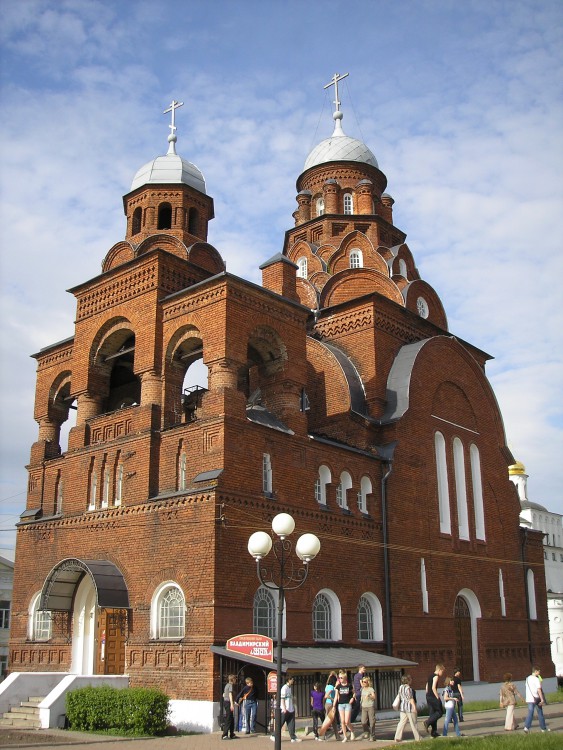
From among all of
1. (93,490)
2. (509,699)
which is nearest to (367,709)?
(509,699)

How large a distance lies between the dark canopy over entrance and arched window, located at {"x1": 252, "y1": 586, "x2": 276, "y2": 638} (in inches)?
109

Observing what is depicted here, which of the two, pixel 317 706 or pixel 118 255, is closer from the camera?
pixel 317 706

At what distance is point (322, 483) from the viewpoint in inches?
783

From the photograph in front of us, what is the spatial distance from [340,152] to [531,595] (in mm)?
17022

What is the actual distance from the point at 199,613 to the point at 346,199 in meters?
18.3

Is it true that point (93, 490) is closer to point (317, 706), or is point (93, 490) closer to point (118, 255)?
point (118, 255)

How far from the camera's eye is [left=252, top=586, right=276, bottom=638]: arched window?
1720 centimetres

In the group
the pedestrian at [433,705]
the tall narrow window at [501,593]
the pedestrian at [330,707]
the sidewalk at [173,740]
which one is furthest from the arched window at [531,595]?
the pedestrian at [433,705]

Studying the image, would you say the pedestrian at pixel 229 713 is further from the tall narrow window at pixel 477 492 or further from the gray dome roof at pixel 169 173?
the gray dome roof at pixel 169 173

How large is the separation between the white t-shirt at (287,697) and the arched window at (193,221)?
13.0 meters

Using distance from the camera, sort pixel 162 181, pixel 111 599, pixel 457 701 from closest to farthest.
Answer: pixel 457 701
pixel 111 599
pixel 162 181

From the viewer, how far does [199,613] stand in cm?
1622

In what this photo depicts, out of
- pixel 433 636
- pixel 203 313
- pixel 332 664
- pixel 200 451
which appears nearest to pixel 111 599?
pixel 200 451

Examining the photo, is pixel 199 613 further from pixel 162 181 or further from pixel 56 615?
pixel 162 181
